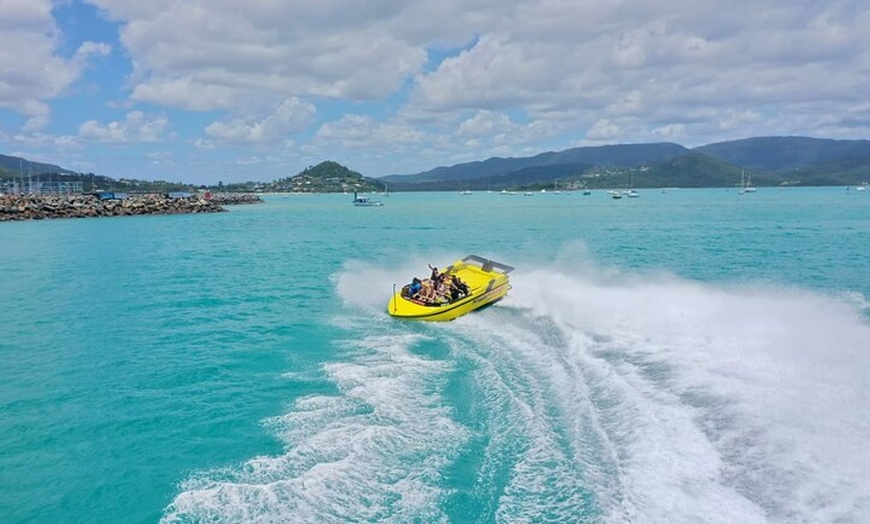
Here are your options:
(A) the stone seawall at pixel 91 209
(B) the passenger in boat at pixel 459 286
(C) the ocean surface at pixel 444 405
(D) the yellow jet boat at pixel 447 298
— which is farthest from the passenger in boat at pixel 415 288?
(A) the stone seawall at pixel 91 209

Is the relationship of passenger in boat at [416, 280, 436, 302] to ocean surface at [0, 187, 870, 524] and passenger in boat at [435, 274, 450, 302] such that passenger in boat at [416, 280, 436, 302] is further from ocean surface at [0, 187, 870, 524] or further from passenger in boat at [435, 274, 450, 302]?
ocean surface at [0, 187, 870, 524]

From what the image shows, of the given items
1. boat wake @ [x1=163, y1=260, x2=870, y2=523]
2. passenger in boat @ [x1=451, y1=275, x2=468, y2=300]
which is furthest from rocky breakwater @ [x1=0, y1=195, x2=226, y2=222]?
boat wake @ [x1=163, y1=260, x2=870, y2=523]

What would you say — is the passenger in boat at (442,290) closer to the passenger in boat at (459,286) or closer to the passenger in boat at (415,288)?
the passenger in boat at (459,286)

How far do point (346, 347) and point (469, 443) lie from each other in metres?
9.03

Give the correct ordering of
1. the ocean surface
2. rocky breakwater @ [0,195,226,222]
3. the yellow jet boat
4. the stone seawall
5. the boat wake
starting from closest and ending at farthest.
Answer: the boat wake < the ocean surface < the yellow jet boat < rocky breakwater @ [0,195,226,222] < the stone seawall

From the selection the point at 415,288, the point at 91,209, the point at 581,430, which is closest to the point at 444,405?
the point at 581,430

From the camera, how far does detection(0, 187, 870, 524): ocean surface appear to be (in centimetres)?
1030

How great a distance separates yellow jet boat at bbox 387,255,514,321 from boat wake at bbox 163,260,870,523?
2.51 m

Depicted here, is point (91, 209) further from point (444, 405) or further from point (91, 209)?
point (444, 405)

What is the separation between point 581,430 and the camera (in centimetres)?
1282

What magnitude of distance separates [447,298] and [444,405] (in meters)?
10.4

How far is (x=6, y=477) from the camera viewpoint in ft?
39.0

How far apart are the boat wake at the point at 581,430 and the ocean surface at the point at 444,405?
0.19ft

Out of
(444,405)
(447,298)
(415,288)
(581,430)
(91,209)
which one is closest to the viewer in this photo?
(581,430)
